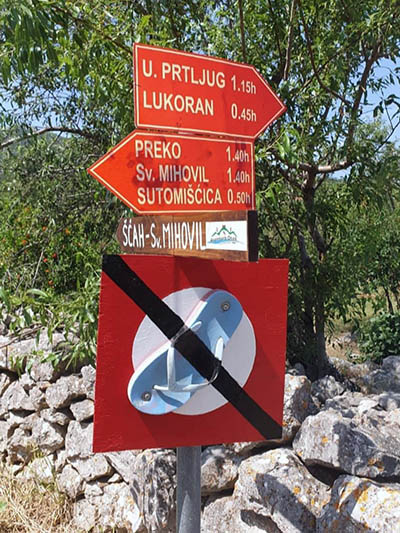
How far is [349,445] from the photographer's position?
2.66 m

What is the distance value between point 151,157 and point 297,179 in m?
2.56

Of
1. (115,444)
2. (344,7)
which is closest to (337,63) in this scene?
(344,7)

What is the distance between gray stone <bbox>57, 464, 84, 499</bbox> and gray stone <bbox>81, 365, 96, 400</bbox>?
547 mm

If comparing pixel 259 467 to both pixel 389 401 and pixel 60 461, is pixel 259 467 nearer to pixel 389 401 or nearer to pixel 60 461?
pixel 389 401

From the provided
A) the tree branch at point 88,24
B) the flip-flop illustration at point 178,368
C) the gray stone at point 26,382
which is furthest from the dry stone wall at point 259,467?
the tree branch at point 88,24

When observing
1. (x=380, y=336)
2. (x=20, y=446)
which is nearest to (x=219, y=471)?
(x=20, y=446)

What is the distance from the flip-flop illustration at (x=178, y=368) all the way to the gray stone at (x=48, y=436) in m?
2.75

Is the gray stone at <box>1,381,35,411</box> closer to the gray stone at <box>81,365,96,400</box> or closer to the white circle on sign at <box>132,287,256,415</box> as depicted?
the gray stone at <box>81,365,96,400</box>

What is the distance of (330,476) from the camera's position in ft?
9.25

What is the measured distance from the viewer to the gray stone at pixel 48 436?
4.43 m

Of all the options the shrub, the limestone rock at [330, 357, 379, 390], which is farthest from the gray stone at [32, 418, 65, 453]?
the shrub

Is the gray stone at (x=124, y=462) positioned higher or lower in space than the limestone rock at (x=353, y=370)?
lower

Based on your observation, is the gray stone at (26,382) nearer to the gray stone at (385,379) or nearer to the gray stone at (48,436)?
the gray stone at (48,436)

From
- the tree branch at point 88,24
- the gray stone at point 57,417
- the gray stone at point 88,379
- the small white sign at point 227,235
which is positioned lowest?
the gray stone at point 57,417
